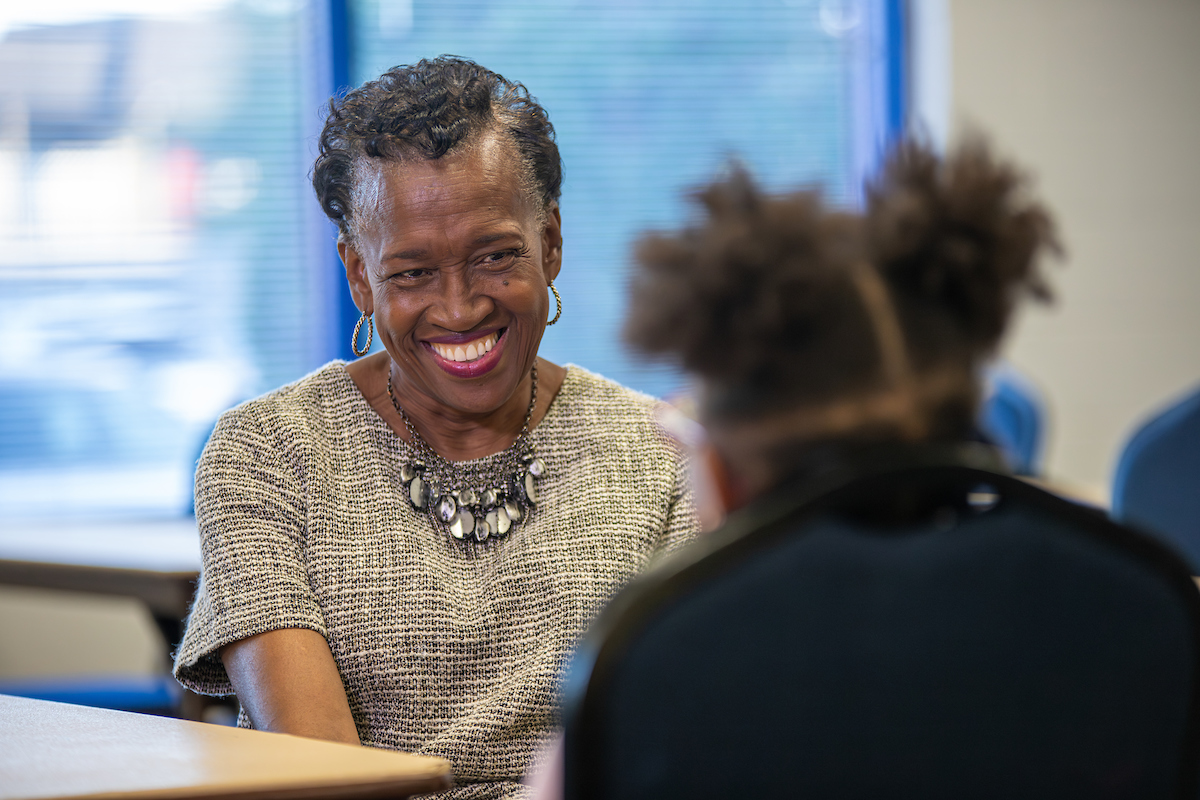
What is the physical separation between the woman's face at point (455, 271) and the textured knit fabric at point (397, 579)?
0.51 ft

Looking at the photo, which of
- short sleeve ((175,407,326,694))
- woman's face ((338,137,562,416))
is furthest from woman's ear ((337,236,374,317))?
short sleeve ((175,407,326,694))

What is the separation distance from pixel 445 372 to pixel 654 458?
35cm

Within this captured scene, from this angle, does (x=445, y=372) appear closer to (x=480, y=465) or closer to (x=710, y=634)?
(x=480, y=465)

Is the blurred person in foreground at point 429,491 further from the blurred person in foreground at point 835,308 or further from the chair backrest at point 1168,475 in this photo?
the chair backrest at point 1168,475

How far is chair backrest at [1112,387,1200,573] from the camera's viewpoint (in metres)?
2.43

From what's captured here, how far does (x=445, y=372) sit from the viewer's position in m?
1.62

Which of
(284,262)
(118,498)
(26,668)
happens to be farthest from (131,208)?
(26,668)

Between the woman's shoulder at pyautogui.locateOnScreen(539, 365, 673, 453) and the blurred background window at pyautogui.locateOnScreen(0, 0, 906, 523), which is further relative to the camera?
the blurred background window at pyautogui.locateOnScreen(0, 0, 906, 523)

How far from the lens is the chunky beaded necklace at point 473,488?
1.63 meters

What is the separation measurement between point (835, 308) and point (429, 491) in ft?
3.16

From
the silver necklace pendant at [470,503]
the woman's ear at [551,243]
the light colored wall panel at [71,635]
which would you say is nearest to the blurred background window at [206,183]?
the light colored wall panel at [71,635]

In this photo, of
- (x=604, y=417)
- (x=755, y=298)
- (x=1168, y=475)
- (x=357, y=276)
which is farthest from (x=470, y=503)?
(x=1168, y=475)

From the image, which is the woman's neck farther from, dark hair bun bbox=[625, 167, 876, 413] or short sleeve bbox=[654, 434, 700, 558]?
dark hair bun bbox=[625, 167, 876, 413]

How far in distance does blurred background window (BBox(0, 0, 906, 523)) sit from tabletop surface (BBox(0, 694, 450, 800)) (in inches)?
96.8
